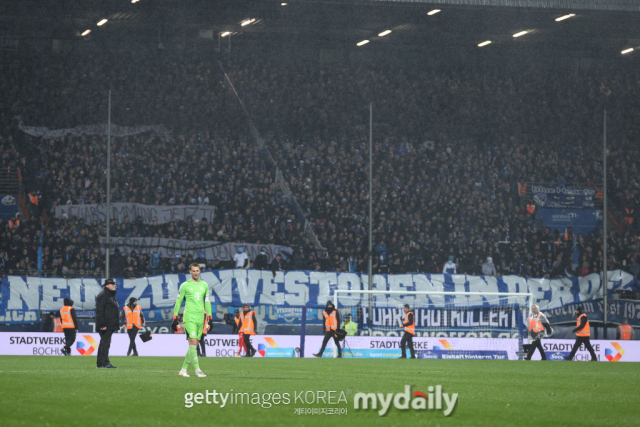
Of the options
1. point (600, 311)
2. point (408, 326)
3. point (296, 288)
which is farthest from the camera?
point (600, 311)

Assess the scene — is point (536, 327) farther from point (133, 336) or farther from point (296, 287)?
point (133, 336)

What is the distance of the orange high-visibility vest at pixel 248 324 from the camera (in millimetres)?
28297

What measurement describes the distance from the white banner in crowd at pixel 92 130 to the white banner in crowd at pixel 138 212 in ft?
14.4

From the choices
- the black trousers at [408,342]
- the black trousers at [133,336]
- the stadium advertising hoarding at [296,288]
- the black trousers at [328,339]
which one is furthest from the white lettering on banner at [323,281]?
A: the black trousers at [133,336]

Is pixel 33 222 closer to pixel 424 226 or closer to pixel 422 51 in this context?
pixel 424 226

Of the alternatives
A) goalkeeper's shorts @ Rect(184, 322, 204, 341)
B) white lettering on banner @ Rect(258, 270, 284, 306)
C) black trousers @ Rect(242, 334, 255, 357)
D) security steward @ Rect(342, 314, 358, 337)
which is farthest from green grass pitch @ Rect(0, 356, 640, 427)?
white lettering on banner @ Rect(258, 270, 284, 306)

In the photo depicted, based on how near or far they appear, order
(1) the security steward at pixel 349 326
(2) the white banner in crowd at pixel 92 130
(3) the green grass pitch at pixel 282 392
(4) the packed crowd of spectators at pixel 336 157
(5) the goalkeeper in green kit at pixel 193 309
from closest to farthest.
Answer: (3) the green grass pitch at pixel 282 392
(5) the goalkeeper in green kit at pixel 193 309
(1) the security steward at pixel 349 326
(4) the packed crowd of spectators at pixel 336 157
(2) the white banner in crowd at pixel 92 130

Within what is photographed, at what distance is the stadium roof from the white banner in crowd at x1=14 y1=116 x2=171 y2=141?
5.05 m

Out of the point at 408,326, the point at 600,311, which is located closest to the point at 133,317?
the point at 408,326

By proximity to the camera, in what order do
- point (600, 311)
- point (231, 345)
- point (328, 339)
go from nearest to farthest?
point (328, 339) < point (231, 345) < point (600, 311)

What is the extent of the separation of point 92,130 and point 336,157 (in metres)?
10.6

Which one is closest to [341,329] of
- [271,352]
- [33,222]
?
[271,352]

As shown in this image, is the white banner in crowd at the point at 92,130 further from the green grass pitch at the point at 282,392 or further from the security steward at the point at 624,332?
the green grass pitch at the point at 282,392

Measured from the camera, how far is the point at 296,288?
3278 cm
